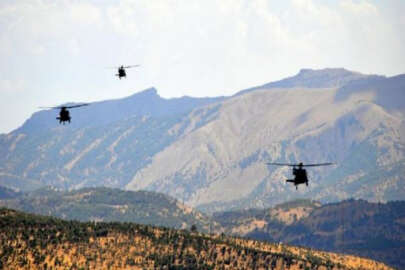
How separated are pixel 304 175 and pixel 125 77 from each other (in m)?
45.0

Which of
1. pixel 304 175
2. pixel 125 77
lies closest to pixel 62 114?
pixel 125 77

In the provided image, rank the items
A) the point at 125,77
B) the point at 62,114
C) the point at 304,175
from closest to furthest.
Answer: the point at 304,175, the point at 62,114, the point at 125,77

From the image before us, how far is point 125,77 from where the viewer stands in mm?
175000

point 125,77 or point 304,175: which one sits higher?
point 125,77

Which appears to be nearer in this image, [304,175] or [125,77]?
[304,175]

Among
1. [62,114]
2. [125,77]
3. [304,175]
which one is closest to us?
[304,175]

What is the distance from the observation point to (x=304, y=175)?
5817 inches

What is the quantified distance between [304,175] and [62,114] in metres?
43.7

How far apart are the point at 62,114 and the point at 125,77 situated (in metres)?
19.9

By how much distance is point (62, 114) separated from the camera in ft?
522

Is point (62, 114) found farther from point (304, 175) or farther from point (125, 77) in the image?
point (304, 175)

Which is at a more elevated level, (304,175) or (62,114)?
(62,114)

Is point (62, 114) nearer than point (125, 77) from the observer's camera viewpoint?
Yes
